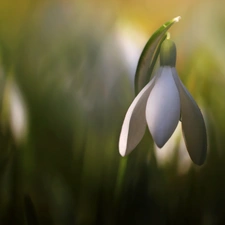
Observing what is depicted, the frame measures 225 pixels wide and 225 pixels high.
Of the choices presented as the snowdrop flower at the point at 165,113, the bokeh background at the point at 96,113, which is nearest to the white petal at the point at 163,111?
the snowdrop flower at the point at 165,113

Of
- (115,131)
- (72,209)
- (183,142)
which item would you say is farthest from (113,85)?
(72,209)

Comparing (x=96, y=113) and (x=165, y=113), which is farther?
(x=96, y=113)

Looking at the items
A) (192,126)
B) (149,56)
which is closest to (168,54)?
(149,56)

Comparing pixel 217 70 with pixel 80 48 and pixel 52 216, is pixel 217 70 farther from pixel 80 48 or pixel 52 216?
pixel 52 216

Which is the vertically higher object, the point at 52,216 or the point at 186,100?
the point at 186,100

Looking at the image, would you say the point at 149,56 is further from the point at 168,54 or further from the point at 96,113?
the point at 96,113

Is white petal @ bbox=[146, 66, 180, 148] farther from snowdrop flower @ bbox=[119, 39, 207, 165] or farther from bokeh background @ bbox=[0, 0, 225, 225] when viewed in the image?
bokeh background @ bbox=[0, 0, 225, 225]

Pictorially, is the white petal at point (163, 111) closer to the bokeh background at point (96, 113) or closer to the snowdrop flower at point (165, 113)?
the snowdrop flower at point (165, 113)

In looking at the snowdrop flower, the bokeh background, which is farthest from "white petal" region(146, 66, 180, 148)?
the bokeh background
